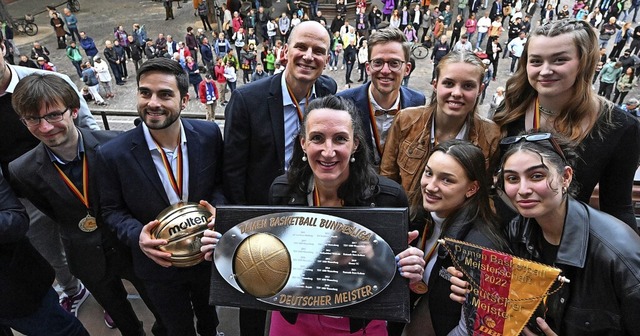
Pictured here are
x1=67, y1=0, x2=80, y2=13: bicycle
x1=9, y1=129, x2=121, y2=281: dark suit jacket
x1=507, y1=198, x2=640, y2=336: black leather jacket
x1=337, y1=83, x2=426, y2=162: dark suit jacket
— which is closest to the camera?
x1=507, y1=198, x2=640, y2=336: black leather jacket

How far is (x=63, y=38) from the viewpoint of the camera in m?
22.5

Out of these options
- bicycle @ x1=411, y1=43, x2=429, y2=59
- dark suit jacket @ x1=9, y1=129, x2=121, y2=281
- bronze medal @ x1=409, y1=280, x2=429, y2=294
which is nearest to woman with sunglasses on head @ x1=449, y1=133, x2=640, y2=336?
bronze medal @ x1=409, y1=280, x2=429, y2=294

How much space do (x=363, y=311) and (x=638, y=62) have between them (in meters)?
17.2

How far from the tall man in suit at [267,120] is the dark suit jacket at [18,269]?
1454 millimetres

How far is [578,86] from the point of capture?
2748 mm

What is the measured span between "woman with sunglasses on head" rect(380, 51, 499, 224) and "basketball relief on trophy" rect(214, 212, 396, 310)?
776 mm

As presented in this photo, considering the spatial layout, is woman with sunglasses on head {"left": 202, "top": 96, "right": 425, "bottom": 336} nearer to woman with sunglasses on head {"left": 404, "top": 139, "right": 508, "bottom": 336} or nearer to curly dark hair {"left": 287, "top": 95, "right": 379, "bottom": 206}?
curly dark hair {"left": 287, "top": 95, "right": 379, "bottom": 206}

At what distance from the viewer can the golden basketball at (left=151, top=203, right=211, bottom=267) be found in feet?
8.84

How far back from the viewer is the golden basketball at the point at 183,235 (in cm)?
269

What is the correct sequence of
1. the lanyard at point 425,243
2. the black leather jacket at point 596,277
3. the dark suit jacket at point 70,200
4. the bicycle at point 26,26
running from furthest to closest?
the bicycle at point 26,26
the dark suit jacket at point 70,200
the lanyard at point 425,243
the black leather jacket at point 596,277

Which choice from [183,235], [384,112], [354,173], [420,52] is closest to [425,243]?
[354,173]

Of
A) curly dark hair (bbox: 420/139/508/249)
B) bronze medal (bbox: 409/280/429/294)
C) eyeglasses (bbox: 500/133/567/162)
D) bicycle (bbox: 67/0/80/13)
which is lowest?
bicycle (bbox: 67/0/80/13)

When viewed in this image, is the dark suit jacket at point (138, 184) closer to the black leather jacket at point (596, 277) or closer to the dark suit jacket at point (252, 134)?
the dark suit jacket at point (252, 134)

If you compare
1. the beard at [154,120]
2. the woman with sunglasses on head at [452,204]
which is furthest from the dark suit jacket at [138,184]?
the woman with sunglasses on head at [452,204]
